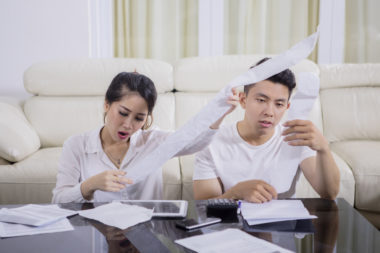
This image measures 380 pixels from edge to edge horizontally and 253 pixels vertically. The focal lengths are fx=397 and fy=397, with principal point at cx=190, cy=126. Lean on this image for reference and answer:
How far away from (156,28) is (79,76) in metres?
1.01

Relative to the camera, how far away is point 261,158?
1386 mm

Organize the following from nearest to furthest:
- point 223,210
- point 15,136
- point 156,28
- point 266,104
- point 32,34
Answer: point 223,210
point 266,104
point 15,136
point 32,34
point 156,28

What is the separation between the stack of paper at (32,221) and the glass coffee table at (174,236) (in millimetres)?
21

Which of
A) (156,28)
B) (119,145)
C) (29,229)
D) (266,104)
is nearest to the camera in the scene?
(29,229)

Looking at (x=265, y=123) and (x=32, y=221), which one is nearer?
(x=32, y=221)

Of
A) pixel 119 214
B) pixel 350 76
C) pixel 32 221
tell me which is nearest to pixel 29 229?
pixel 32 221

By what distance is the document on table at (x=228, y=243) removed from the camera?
0.80 meters

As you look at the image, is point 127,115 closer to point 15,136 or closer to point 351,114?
point 15,136

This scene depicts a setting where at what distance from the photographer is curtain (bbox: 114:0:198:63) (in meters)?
3.23

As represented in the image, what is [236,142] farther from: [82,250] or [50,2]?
[50,2]

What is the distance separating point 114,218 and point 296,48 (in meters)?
0.60

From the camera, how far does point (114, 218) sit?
1.00m

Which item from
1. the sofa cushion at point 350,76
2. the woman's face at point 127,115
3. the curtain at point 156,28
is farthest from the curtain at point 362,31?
the woman's face at point 127,115

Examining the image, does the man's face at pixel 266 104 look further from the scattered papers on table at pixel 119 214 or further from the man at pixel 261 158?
the scattered papers on table at pixel 119 214
